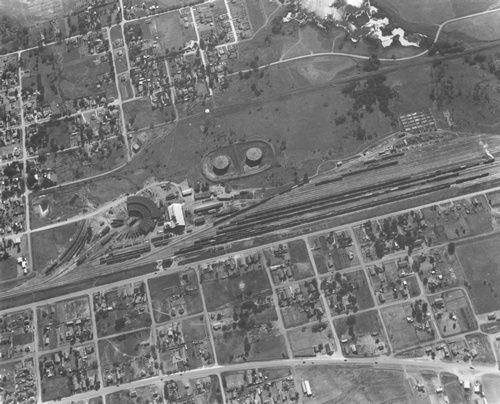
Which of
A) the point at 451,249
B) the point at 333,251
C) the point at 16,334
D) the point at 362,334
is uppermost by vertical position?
the point at 333,251

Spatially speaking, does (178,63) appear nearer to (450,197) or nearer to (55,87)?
(55,87)

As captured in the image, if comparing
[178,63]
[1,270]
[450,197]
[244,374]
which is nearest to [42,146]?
[1,270]

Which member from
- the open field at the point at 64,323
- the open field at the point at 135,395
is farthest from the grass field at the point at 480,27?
the open field at the point at 64,323

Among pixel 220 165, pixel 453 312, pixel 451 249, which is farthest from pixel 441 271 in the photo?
pixel 220 165

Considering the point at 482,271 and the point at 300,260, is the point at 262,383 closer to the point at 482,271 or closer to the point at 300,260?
the point at 300,260

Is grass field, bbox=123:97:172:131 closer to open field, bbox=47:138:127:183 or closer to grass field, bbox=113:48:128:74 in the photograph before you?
open field, bbox=47:138:127:183

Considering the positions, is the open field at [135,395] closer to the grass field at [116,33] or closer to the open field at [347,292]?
the open field at [347,292]

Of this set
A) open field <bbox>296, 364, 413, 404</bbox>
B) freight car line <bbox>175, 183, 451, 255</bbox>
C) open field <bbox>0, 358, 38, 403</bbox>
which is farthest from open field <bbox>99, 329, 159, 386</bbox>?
open field <bbox>296, 364, 413, 404</bbox>
